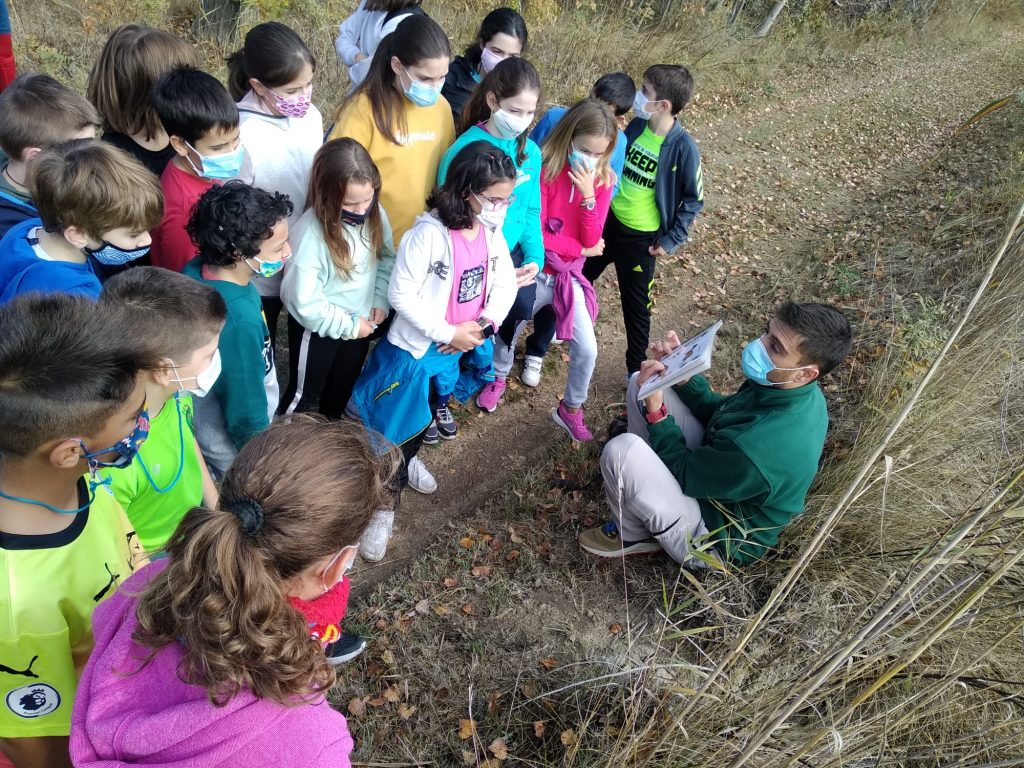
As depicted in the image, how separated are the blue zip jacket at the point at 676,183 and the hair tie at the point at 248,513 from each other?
3848mm

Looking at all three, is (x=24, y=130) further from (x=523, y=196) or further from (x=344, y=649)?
(x=344, y=649)

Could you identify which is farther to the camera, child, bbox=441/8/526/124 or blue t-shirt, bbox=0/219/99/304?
child, bbox=441/8/526/124

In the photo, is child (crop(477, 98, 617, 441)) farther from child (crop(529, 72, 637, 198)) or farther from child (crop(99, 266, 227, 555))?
child (crop(99, 266, 227, 555))

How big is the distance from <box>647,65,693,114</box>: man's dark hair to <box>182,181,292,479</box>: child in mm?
2790

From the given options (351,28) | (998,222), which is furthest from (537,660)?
(998,222)

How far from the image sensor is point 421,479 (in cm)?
406

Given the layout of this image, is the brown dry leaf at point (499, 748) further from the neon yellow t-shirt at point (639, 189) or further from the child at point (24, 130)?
the neon yellow t-shirt at point (639, 189)

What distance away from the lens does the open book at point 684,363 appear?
3004mm

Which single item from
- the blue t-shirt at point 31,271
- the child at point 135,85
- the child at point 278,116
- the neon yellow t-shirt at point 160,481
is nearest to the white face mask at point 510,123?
the child at point 278,116

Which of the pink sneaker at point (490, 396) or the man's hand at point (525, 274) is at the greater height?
the man's hand at point (525, 274)

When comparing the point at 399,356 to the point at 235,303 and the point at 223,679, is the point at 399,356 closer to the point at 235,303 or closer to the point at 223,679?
the point at 235,303

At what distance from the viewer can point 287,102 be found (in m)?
3.36

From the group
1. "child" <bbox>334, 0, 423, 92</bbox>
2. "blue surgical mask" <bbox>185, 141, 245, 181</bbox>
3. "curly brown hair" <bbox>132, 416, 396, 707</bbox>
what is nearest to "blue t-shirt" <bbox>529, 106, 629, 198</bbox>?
"child" <bbox>334, 0, 423, 92</bbox>

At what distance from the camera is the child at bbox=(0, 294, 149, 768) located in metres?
1.55
